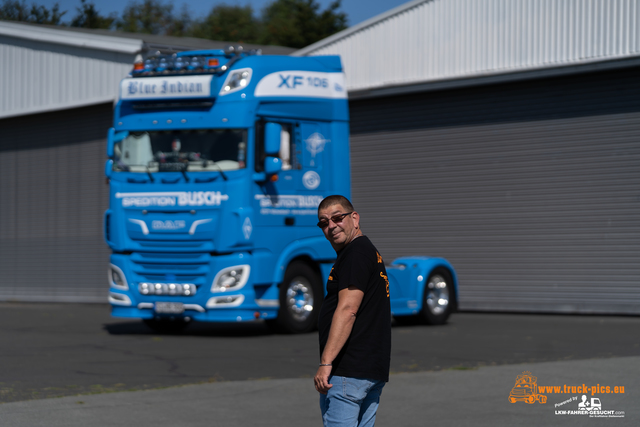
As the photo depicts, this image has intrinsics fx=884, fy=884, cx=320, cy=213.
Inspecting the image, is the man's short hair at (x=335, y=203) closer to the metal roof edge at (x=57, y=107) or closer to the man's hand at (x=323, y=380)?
the man's hand at (x=323, y=380)

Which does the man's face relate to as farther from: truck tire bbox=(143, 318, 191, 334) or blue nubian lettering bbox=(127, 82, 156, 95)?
truck tire bbox=(143, 318, 191, 334)

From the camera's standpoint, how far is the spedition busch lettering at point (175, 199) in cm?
1261

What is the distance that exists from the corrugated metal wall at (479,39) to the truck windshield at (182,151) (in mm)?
6511

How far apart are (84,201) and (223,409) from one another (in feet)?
50.3

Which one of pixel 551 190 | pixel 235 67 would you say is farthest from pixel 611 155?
pixel 235 67

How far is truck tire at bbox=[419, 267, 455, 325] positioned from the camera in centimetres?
1477

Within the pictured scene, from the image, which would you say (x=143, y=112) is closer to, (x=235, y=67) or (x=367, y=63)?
(x=235, y=67)

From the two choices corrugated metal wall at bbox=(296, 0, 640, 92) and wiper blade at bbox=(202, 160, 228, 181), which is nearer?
wiper blade at bbox=(202, 160, 228, 181)

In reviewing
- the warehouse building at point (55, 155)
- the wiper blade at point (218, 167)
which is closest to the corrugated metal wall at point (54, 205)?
the warehouse building at point (55, 155)

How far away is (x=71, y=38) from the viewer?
2114cm

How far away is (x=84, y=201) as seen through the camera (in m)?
21.6

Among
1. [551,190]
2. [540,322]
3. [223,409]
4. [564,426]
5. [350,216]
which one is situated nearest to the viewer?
[350,216]

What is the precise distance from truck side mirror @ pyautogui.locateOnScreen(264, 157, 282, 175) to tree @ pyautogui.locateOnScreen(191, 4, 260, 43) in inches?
2277

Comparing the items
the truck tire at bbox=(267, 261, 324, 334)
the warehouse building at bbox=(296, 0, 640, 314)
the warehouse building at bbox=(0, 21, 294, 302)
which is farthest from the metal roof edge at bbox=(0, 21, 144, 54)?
the truck tire at bbox=(267, 261, 324, 334)
